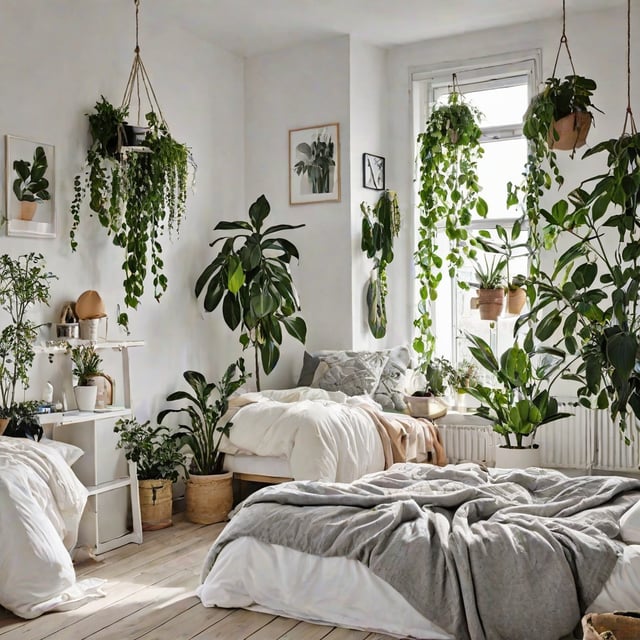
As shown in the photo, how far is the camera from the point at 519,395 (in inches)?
211

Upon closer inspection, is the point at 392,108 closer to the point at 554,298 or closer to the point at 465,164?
the point at 465,164

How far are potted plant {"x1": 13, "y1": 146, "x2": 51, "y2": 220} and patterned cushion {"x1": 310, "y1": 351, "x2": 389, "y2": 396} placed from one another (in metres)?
2.13

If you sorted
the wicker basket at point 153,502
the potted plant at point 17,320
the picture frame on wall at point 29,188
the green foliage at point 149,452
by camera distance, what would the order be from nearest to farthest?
the potted plant at point 17,320 < the picture frame on wall at point 29,188 < the green foliage at point 149,452 < the wicker basket at point 153,502

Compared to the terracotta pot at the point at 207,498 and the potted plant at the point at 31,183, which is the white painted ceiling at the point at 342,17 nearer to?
the potted plant at the point at 31,183

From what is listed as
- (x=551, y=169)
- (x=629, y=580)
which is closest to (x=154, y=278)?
(x=551, y=169)

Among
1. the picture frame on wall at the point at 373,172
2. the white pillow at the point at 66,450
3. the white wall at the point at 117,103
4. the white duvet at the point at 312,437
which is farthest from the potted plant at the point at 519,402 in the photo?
the white pillow at the point at 66,450

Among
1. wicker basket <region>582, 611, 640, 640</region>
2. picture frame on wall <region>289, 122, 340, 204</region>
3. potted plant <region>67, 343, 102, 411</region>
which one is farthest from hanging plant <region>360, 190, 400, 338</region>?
wicker basket <region>582, 611, 640, 640</region>

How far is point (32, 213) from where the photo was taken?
170 inches

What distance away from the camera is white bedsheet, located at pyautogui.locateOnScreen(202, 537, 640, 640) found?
2859 millimetres

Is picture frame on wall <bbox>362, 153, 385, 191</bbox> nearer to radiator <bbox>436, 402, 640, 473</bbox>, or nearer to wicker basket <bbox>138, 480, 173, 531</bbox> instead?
radiator <bbox>436, 402, 640, 473</bbox>

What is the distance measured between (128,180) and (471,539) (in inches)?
111

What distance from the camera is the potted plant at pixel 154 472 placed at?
4562mm

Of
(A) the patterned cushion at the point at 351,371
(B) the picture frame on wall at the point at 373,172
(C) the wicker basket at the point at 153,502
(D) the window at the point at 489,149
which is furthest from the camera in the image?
(B) the picture frame on wall at the point at 373,172

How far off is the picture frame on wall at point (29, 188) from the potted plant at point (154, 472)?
117 cm
